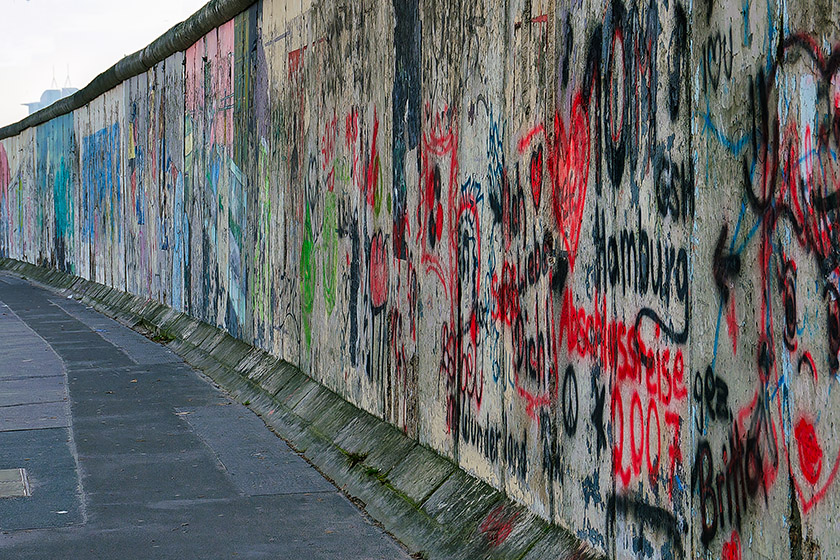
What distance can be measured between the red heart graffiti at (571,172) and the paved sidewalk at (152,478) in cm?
195

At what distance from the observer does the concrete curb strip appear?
526cm

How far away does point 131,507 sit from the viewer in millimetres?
6719

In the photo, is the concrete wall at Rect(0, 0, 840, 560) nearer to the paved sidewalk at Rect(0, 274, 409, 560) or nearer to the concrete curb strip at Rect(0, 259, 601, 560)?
the concrete curb strip at Rect(0, 259, 601, 560)

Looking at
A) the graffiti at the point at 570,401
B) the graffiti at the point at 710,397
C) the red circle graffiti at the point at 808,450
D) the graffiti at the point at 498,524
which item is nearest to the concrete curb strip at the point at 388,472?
the graffiti at the point at 498,524

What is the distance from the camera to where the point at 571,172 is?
4766 mm

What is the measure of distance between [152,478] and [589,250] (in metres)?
3.89

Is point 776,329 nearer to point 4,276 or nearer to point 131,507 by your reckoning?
point 131,507

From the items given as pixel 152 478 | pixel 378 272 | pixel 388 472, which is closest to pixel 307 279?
pixel 378 272

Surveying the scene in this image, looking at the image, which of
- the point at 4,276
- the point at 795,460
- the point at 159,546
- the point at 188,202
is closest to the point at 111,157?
the point at 188,202

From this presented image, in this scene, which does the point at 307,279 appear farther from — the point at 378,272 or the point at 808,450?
the point at 808,450

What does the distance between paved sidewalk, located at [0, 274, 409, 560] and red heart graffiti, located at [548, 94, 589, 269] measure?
77.0 inches

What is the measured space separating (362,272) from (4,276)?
2368 centimetres

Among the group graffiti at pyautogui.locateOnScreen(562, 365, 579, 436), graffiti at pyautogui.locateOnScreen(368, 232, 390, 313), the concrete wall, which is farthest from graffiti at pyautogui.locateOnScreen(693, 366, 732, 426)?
graffiti at pyautogui.locateOnScreen(368, 232, 390, 313)

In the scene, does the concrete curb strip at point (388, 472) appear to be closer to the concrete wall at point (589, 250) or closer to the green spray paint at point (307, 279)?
the concrete wall at point (589, 250)
